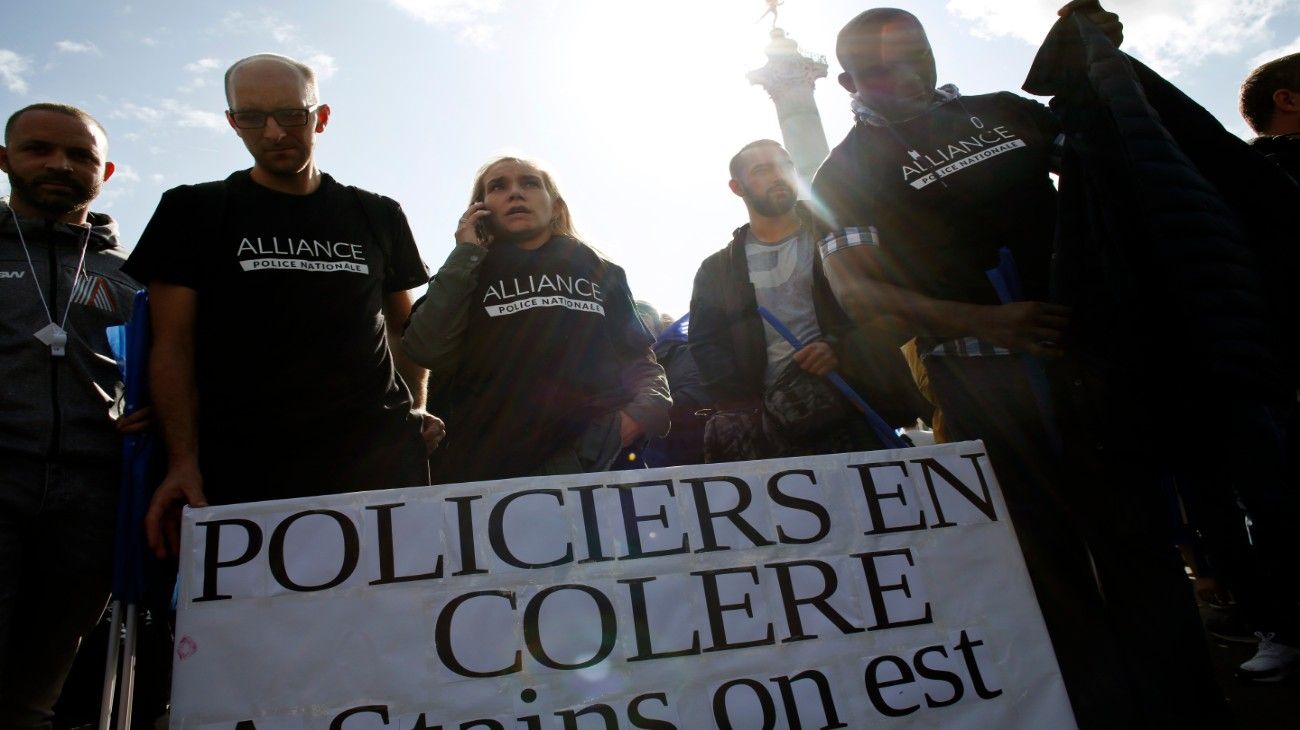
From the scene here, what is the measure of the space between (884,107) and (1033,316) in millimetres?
820


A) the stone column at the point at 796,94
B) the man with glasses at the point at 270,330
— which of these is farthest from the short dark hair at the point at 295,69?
the stone column at the point at 796,94

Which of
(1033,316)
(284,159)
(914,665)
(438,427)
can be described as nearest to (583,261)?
(438,427)

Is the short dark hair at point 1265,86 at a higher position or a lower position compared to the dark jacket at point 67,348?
higher

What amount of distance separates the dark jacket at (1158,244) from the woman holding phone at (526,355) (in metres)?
1.27

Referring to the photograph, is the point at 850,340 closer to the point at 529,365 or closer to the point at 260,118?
the point at 529,365

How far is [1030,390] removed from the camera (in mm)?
2137

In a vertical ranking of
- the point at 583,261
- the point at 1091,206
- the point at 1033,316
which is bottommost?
the point at 1033,316

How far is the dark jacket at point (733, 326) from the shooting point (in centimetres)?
284

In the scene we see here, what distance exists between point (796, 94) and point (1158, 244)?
27.9 m

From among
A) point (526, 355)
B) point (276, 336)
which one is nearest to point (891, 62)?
point (526, 355)

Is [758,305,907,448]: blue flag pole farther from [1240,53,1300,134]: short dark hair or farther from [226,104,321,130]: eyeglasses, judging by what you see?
[1240,53,1300,134]: short dark hair

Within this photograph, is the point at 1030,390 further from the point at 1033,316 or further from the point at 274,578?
the point at 274,578

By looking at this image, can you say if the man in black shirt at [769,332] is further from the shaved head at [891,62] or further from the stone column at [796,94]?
the stone column at [796,94]

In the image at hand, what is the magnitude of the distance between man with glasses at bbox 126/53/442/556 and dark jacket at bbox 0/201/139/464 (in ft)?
1.06
